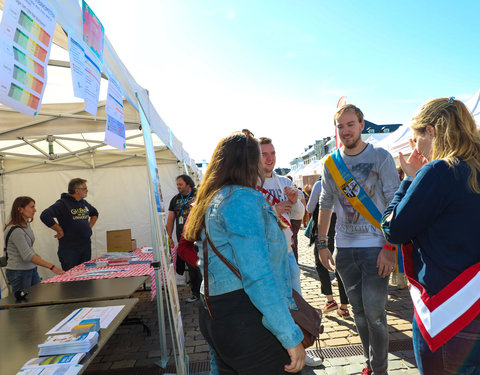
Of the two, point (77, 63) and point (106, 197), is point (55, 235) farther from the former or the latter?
point (77, 63)

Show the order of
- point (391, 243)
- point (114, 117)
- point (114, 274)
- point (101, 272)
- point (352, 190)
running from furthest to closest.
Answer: point (101, 272)
point (114, 274)
point (352, 190)
point (114, 117)
point (391, 243)

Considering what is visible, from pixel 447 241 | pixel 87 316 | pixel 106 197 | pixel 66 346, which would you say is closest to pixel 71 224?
pixel 106 197

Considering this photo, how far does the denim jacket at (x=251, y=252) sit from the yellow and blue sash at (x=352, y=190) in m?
1.22

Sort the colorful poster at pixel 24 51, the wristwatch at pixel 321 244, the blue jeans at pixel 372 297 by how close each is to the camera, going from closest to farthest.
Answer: the colorful poster at pixel 24 51 < the blue jeans at pixel 372 297 < the wristwatch at pixel 321 244

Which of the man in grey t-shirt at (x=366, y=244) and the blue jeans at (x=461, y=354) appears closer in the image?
the blue jeans at (x=461, y=354)

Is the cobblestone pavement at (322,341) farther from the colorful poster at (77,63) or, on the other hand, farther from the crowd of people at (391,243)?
the colorful poster at (77,63)

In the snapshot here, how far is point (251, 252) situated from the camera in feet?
4.41

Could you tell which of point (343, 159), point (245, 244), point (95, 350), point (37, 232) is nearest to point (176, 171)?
point (37, 232)

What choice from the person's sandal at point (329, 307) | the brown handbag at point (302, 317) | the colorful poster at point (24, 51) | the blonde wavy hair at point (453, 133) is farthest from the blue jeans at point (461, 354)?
the person's sandal at point (329, 307)

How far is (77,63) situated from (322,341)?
351 cm

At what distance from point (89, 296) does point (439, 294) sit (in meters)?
2.91

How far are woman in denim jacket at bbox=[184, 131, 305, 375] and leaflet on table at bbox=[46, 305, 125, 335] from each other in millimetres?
1160

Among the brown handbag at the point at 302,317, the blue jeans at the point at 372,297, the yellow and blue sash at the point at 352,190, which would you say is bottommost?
the blue jeans at the point at 372,297

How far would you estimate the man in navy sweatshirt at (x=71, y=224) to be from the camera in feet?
17.8
